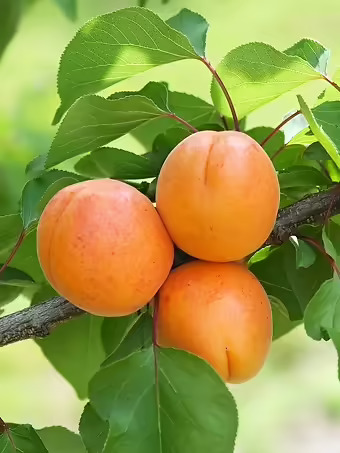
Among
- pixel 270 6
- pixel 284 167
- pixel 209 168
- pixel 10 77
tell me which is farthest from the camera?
pixel 270 6

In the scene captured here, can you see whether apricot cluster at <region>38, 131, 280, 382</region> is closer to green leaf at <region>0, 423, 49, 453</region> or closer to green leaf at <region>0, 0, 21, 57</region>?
green leaf at <region>0, 423, 49, 453</region>

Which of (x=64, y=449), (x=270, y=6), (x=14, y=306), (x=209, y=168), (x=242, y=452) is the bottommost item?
(x=242, y=452)

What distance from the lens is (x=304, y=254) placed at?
439 millimetres

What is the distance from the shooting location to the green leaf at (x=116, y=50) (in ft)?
1.40

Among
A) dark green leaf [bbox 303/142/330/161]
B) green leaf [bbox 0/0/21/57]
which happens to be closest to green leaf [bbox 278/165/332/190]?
dark green leaf [bbox 303/142/330/161]

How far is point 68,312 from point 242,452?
0.91m

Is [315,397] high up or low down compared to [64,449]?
down

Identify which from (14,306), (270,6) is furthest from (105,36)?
(270,6)

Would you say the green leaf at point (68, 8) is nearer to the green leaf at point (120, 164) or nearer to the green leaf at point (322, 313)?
the green leaf at point (120, 164)

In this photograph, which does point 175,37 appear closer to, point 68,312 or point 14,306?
point 68,312

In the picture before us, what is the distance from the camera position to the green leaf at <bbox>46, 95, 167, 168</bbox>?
1.40ft

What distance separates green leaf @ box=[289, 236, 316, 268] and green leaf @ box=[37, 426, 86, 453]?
9.4 inches

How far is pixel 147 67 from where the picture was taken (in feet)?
1.50

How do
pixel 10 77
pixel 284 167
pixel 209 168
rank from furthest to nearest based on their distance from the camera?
pixel 10 77
pixel 284 167
pixel 209 168
